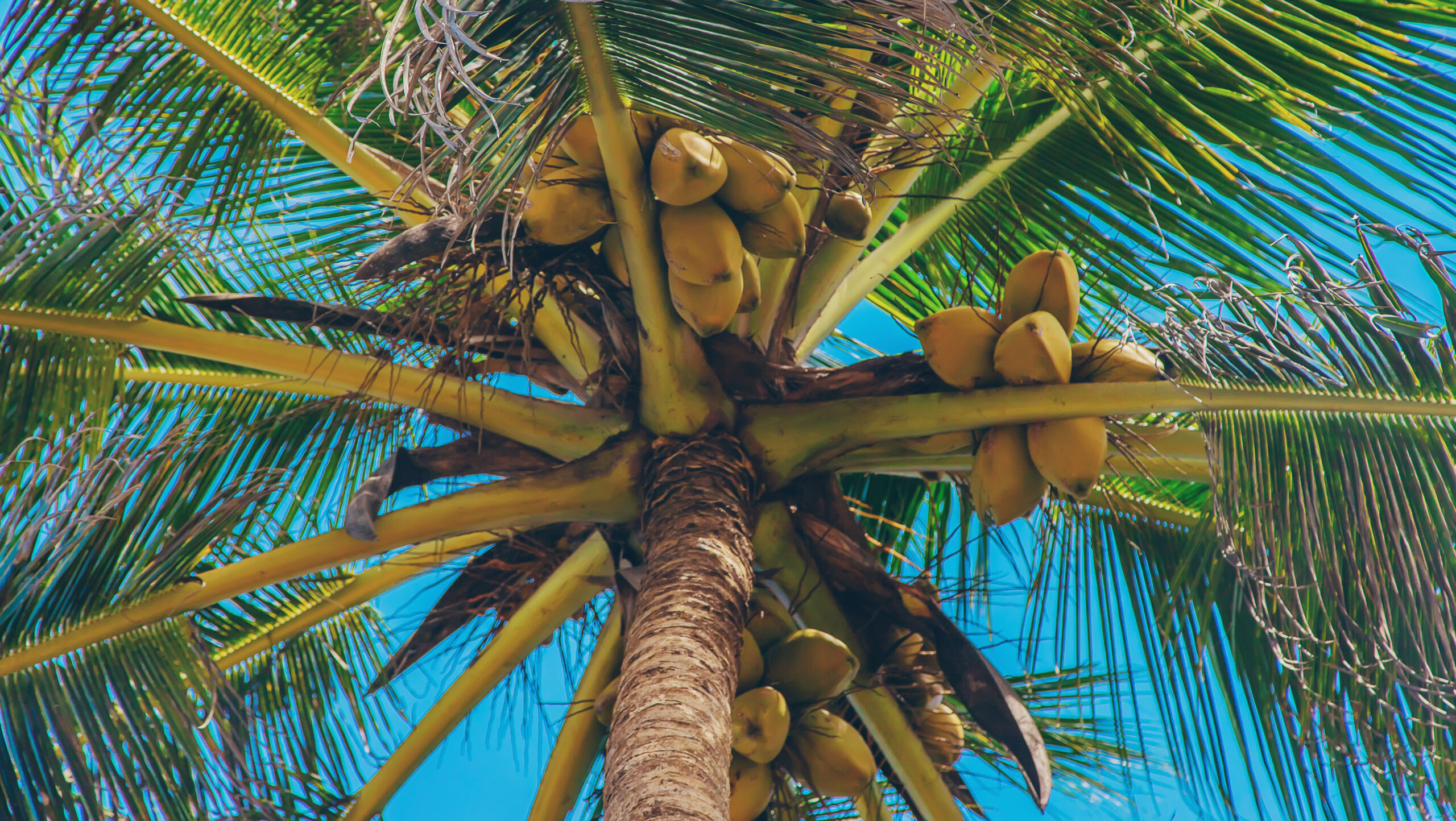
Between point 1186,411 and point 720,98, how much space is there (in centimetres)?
116

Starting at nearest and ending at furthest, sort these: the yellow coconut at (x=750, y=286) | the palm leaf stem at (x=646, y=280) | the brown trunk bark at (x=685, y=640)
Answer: the brown trunk bark at (x=685, y=640) < the palm leaf stem at (x=646, y=280) < the yellow coconut at (x=750, y=286)

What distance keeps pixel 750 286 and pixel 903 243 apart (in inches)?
36.5

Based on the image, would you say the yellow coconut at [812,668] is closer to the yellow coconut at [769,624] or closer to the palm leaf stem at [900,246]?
the yellow coconut at [769,624]

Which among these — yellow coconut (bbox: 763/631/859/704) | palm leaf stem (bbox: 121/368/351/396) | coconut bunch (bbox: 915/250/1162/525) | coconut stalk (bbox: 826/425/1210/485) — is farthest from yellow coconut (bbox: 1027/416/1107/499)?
palm leaf stem (bbox: 121/368/351/396)

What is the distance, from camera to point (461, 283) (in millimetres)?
2633

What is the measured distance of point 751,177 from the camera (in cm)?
220

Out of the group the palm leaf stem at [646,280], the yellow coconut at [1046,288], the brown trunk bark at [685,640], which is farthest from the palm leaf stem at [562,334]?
the yellow coconut at [1046,288]

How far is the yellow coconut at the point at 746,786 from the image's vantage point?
2.45m

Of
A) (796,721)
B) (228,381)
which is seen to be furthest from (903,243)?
(228,381)

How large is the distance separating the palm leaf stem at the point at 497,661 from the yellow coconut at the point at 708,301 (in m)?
0.67

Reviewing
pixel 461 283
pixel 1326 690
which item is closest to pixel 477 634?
pixel 461 283

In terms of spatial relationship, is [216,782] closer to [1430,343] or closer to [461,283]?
[461,283]

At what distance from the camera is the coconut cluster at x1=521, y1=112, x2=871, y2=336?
209cm

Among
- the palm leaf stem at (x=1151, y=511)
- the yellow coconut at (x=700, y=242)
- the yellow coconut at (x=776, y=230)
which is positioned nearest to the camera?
the yellow coconut at (x=700, y=242)
